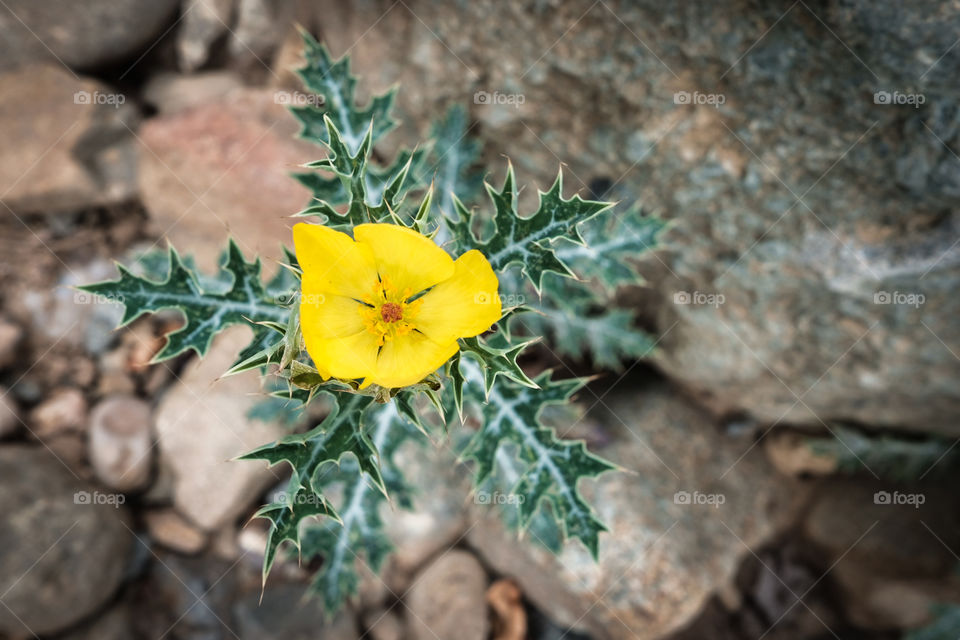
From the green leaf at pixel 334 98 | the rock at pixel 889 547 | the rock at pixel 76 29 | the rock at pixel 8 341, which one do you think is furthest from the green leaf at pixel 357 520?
the rock at pixel 76 29

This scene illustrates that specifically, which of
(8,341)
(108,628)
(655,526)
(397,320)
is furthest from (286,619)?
(397,320)

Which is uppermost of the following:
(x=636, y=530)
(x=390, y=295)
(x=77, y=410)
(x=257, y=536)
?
(x=390, y=295)

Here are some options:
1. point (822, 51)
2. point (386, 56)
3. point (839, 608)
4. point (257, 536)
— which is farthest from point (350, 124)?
point (839, 608)

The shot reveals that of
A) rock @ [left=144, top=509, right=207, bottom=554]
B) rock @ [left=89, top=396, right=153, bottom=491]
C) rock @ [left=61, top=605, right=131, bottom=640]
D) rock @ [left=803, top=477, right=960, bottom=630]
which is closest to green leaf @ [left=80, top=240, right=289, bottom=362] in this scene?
rock @ [left=89, top=396, right=153, bottom=491]

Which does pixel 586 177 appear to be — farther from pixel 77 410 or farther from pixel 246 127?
pixel 77 410

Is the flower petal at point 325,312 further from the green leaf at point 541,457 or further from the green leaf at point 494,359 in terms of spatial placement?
the green leaf at point 541,457

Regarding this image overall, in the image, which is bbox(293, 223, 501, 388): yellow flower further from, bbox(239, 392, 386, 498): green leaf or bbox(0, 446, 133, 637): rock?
bbox(0, 446, 133, 637): rock
